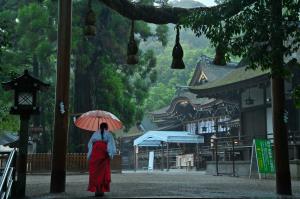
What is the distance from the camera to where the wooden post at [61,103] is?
31.2 ft

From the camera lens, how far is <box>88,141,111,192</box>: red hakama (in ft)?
30.0

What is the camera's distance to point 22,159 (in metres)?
9.58

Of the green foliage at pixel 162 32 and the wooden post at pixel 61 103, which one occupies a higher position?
the green foliage at pixel 162 32

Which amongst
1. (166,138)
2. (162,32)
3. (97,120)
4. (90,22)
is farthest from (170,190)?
(166,138)

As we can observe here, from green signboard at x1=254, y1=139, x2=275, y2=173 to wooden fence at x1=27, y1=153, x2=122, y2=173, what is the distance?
1016cm

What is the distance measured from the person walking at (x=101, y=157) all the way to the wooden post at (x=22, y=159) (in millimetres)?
1417

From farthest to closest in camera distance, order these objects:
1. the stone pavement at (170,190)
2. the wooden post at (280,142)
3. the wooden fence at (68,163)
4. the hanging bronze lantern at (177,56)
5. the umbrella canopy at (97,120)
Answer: the wooden fence at (68,163)
the umbrella canopy at (97,120)
the hanging bronze lantern at (177,56)
the wooden post at (280,142)
the stone pavement at (170,190)

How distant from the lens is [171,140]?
106 feet

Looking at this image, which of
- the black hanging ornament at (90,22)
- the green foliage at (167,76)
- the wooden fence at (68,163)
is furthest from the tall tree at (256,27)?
the green foliage at (167,76)

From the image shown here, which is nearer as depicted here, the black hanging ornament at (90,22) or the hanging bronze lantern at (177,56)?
the black hanging ornament at (90,22)

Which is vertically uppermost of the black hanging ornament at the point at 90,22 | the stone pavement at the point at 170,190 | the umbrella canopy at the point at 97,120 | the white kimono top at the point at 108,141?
the black hanging ornament at the point at 90,22

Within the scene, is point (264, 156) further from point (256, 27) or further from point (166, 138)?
point (166, 138)

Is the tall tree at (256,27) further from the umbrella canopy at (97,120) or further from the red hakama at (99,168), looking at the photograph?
the umbrella canopy at (97,120)

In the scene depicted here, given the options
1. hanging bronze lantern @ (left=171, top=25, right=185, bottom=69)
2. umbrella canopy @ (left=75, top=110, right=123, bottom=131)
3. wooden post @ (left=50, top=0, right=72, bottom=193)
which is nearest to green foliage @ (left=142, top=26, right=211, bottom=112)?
umbrella canopy @ (left=75, top=110, right=123, bottom=131)
